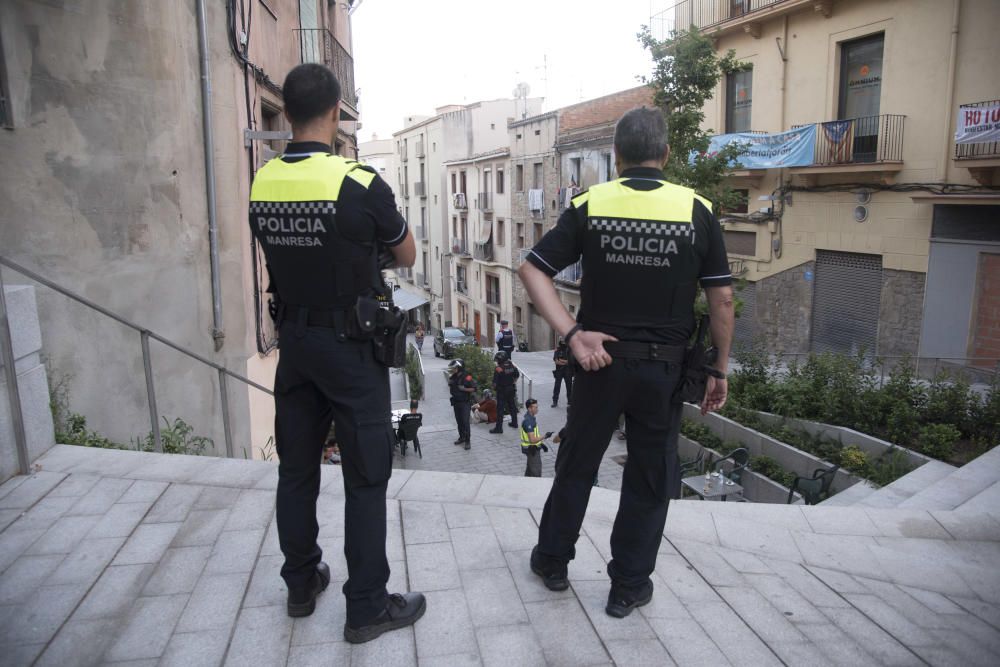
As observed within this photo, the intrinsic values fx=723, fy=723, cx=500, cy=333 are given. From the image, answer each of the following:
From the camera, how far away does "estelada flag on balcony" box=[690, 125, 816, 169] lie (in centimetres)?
1675

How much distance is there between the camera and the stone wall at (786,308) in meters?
18.2

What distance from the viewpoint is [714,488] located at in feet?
26.6

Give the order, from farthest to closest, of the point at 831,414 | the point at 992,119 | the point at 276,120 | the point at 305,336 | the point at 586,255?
the point at 992,119
the point at 276,120
the point at 831,414
the point at 586,255
the point at 305,336

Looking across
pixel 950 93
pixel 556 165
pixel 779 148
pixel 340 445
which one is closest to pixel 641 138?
pixel 340 445

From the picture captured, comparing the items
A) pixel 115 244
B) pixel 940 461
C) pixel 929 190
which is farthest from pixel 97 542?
pixel 929 190

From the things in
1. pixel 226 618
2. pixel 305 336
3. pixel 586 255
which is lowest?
pixel 226 618

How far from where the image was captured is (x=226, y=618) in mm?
2654

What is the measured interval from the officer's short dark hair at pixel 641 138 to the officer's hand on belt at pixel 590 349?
65cm

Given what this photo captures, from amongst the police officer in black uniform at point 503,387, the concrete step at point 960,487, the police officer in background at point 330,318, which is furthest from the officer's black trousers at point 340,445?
the police officer in black uniform at point 503,387

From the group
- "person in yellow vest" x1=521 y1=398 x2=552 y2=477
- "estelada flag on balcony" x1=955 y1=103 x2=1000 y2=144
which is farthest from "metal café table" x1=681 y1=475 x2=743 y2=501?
"estelada flag on balcony" x1=955 y1=103 x2=1000 y2=144

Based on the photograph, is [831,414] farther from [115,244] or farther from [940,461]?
[115,244]

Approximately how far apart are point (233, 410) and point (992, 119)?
42.5 ft

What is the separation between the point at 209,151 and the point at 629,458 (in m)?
6.03

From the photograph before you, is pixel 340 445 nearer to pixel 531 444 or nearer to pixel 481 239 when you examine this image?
pixel 531 444
